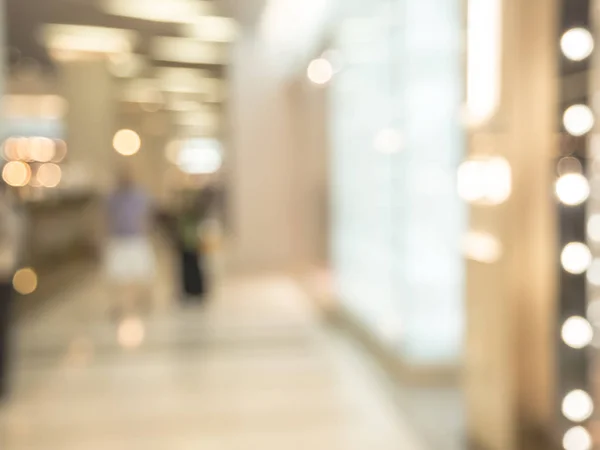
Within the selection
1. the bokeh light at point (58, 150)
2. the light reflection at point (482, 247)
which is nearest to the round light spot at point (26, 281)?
the light reflection at point (482, 247)

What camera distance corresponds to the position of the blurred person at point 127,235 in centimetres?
782

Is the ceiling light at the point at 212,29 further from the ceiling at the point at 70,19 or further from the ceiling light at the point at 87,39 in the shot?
the ceiling light at the point at 87,39

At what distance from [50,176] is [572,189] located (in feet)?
39.2

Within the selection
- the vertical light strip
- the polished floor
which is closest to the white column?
the polished floor

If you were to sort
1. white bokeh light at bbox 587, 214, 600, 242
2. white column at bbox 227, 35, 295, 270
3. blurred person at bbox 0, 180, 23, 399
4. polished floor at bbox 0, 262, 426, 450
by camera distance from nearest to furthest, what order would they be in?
white bokeh light at bbox 587, 214, 600, 242 → polished floor at bbox 0, 262, 426, 450 → blurred person at bbox 0, 180, 23, 399 → white column at bbox 227, 35, 295, 270

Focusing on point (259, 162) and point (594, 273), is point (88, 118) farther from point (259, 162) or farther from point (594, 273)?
point (594, 273)

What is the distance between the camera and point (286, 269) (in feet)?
40.1

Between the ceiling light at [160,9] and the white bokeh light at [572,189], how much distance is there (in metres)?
7.97

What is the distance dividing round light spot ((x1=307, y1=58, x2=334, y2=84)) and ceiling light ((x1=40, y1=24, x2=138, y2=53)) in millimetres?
4491

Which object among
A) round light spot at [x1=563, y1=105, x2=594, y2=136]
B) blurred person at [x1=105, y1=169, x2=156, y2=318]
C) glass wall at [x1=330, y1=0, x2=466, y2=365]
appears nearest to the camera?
round light spot at [x1=563, y1=105, x2=594, y2=136]

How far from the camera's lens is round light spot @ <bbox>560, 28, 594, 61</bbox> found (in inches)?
147

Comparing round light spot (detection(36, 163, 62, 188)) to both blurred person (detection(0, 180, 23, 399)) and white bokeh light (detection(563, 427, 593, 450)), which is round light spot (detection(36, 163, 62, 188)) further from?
white bokeh light (detection(563, 427, 593, 450))

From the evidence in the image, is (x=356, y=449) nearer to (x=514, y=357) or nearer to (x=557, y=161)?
(x=514, y=357)

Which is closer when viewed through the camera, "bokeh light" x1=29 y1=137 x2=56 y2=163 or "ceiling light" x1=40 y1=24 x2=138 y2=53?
"ceiling light" x1=40 y1=24 x2=138 y2=53
